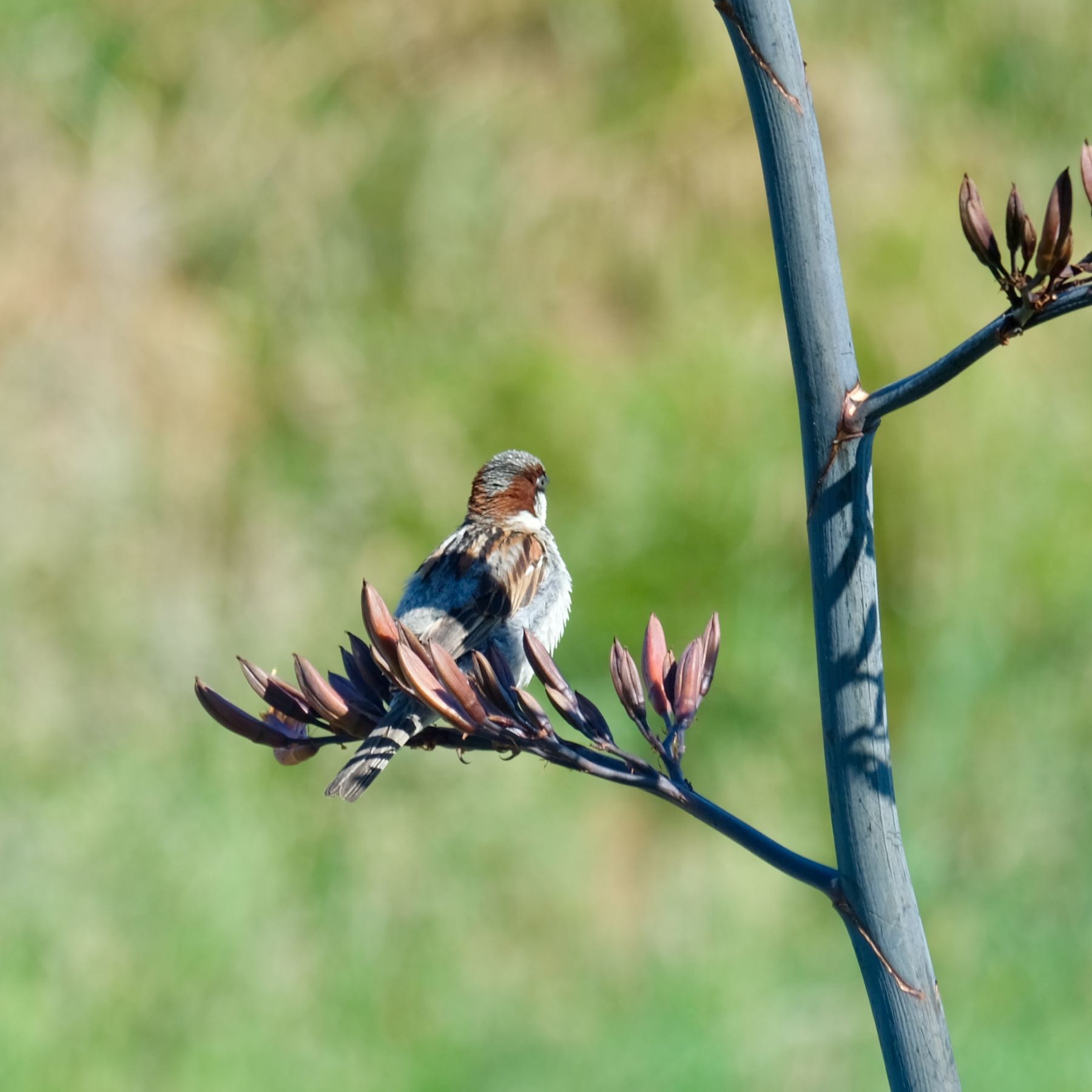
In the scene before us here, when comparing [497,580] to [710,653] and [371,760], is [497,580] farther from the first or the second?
[710,653]

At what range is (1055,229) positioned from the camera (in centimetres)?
128

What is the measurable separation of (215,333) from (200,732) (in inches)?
89.0

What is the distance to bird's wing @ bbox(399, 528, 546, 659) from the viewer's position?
3.04 meters

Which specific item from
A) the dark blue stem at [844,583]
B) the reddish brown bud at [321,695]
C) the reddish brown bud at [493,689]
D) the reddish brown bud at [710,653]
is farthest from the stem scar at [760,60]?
the reddish brown bud at [321,695]

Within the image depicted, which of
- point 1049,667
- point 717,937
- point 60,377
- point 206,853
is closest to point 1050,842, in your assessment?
point 1049,667

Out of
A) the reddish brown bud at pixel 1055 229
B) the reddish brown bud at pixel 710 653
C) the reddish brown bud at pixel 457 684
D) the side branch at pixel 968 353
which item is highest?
the reddish brown bud at pixel 1055 229

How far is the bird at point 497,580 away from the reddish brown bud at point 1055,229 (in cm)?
177

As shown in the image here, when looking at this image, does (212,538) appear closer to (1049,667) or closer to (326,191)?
(326,191)

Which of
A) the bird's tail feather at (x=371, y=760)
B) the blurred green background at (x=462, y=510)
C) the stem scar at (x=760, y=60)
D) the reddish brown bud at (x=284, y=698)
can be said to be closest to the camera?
the stem scar at (x=760, y=60)

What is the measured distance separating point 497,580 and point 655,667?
1.47 metres

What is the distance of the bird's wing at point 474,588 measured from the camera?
3.04 meters

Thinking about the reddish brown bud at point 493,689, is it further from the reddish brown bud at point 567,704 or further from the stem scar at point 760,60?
the stem scar at point 760,60

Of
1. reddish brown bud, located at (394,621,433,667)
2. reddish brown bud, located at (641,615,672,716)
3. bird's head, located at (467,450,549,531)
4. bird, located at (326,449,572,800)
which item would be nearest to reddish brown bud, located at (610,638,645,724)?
reddish brown bud, located at (641,615,672,716)

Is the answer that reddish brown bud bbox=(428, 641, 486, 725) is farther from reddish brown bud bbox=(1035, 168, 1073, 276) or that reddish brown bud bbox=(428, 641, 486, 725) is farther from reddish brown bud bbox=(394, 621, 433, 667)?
reddish brown bud bbox=(1035, 168, 1073, 276)
